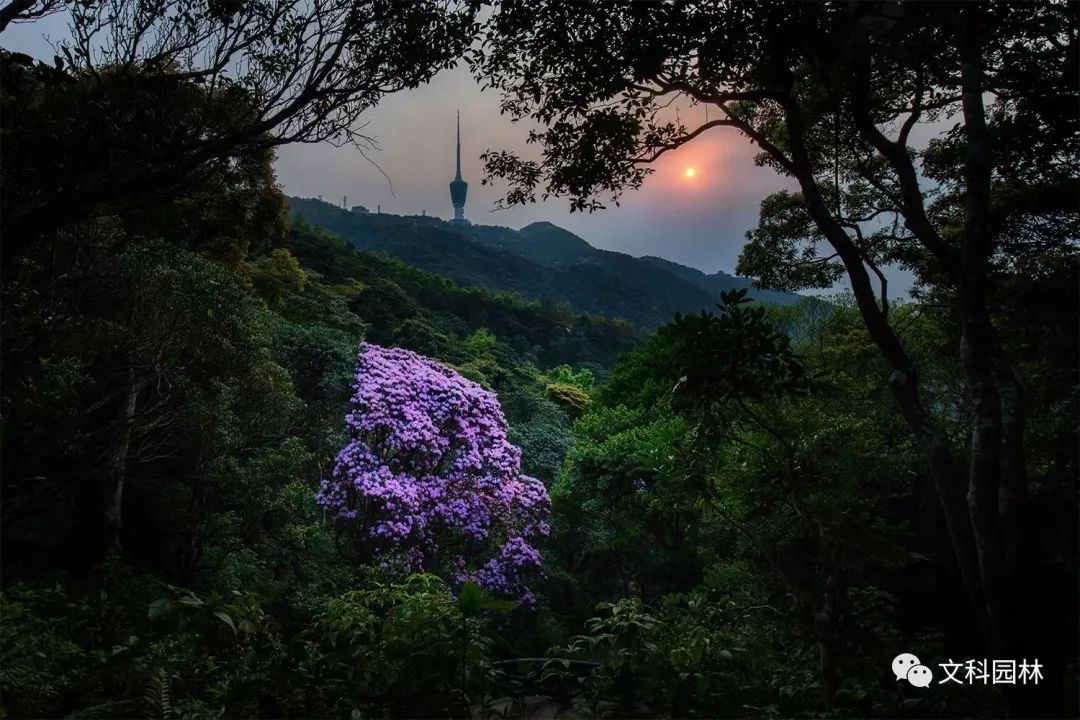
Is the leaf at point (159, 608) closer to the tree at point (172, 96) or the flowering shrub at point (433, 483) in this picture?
the tree at point (172, 96)

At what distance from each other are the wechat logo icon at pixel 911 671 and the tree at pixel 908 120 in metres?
0.43

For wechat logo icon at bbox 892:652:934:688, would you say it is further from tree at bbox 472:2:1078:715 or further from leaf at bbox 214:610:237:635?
leaf at bbox 214:610:237:635

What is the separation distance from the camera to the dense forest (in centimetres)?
384

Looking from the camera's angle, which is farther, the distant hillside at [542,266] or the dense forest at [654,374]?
the distant hillside at [542,266]

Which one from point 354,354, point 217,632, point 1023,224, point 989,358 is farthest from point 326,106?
point 354,354

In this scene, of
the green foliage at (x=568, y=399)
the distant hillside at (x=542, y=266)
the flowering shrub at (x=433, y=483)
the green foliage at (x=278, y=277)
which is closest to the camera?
the flowering shrub at (x=433, y=483)

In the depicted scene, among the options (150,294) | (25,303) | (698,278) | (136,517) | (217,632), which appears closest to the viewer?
(217,632)

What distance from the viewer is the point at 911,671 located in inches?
155

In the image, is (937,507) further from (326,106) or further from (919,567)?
(326,106)

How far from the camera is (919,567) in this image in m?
8.95

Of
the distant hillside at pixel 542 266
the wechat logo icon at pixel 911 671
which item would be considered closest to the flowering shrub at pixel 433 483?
the wechat logo icon at pixel 911 671

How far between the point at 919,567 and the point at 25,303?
10042mm

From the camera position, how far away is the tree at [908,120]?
407 centimetres

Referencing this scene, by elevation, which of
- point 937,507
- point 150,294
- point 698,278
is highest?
point 698,278
